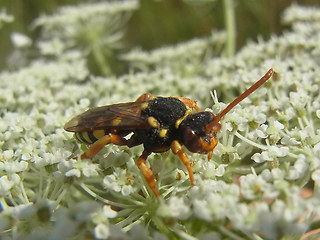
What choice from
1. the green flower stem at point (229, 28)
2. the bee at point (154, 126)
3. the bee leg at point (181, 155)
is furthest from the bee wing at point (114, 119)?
the green flower stem at point (229, 28)

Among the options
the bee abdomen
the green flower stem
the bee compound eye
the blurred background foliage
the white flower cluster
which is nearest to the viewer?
the white flower cluster

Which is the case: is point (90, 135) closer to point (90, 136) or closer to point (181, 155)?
point (90, 136)

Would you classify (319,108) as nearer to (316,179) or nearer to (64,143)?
(316,179)

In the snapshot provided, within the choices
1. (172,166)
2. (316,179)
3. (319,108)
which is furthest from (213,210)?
(319,108)

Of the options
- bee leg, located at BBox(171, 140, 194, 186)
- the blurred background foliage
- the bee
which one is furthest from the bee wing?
the blurred background foliage

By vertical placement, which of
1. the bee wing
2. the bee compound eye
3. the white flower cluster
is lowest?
the white flower cluster

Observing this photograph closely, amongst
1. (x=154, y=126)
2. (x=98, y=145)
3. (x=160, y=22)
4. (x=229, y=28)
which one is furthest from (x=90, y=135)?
(x=160, y=22)

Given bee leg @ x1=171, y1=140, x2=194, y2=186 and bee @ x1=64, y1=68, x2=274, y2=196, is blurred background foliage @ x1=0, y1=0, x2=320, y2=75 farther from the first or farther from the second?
bee leg @ x1=171, y1=140, x2=194, y2=186
